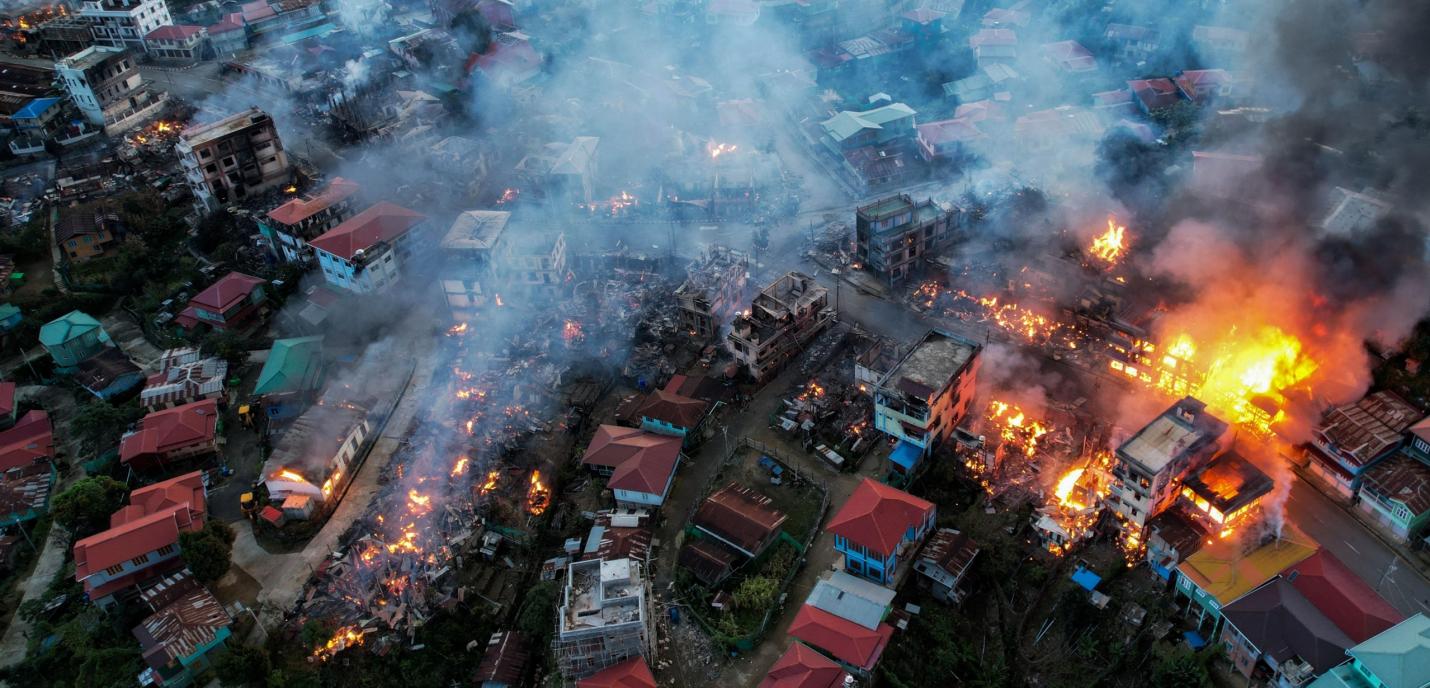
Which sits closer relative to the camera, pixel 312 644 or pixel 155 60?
pixel 312 644

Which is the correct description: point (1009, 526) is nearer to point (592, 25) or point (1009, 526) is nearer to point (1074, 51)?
point (1074, 51)

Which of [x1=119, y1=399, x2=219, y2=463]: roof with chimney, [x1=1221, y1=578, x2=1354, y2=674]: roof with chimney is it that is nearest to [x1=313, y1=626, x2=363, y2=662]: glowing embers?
[x1=119, y1=399, x2=219, y2=463]: roof with chimney

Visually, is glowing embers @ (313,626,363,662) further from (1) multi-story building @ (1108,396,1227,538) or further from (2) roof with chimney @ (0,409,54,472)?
(1) multi-story building @ (1108,396,1227,538)

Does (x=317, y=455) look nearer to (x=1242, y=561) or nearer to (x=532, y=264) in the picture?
(x=532, y=264)

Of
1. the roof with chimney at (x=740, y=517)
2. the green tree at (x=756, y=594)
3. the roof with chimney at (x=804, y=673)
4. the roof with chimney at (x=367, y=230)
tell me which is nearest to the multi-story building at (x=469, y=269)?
the roof with chimney at (x=367, y=230)

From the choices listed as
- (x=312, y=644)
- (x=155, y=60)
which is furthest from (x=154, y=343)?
(x=155, y=60)

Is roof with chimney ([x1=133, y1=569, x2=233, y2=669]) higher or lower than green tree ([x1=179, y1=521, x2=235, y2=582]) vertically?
lower

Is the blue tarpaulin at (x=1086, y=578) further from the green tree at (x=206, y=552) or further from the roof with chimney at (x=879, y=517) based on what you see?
the green tree at (x=206, y=552)

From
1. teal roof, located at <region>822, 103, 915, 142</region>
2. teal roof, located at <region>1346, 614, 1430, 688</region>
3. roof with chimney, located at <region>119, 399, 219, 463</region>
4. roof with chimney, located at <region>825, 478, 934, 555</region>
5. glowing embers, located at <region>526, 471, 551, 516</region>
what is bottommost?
glowing embers, located at <region>526, 471, 551, 516</region>
